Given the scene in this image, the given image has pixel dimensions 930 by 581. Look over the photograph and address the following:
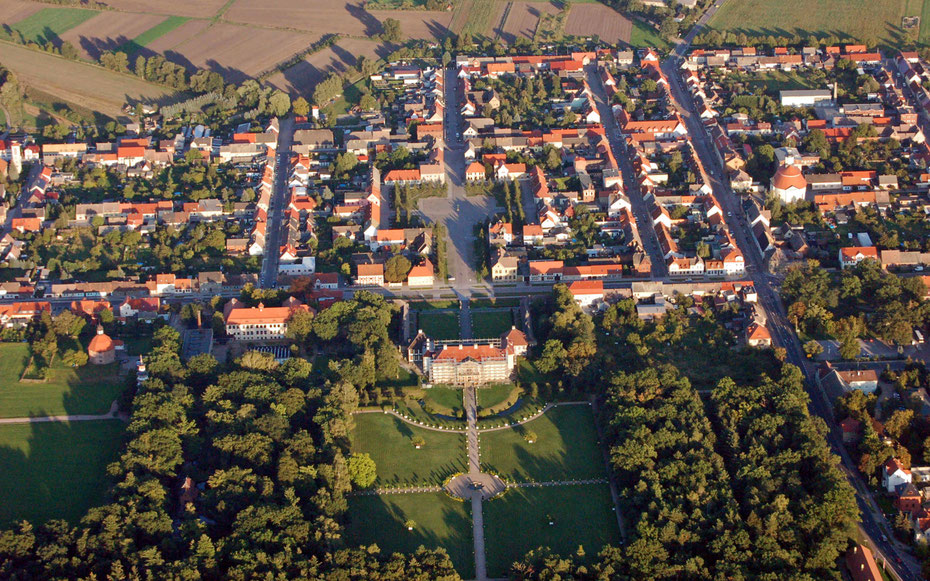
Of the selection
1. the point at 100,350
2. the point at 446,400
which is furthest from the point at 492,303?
the point at 100,350

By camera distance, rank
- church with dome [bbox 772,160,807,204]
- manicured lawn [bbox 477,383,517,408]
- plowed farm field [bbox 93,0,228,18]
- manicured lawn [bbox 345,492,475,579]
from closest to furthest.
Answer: manicured lawn [bbox 345,492,475,579] → manicured lawn [bbox 477,383,517,408] → church with dome [bbox 772,160,807,204] → plowed farm field [bbox 93,0,228,18]

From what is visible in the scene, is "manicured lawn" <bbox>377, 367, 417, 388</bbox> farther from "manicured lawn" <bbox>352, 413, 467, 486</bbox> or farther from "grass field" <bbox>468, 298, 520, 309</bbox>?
"grass field" <bbox>468, 298, 520, 309</bbox>

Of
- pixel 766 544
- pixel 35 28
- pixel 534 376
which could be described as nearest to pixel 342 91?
pixel 35 28

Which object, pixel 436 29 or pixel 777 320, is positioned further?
pixel 436 29

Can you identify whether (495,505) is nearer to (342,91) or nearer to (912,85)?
(342,91)

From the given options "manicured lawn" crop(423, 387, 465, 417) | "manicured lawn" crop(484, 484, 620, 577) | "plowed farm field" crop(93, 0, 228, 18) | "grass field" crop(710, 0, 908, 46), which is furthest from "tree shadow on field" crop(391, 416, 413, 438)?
"plowed farm field" crop(93, 0, 228, 18)

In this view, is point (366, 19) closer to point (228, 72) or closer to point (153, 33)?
point (228, 72)

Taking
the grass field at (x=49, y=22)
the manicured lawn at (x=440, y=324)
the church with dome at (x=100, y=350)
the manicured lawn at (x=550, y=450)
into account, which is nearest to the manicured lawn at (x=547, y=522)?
the manicured lawn at (x=550, y=450)
